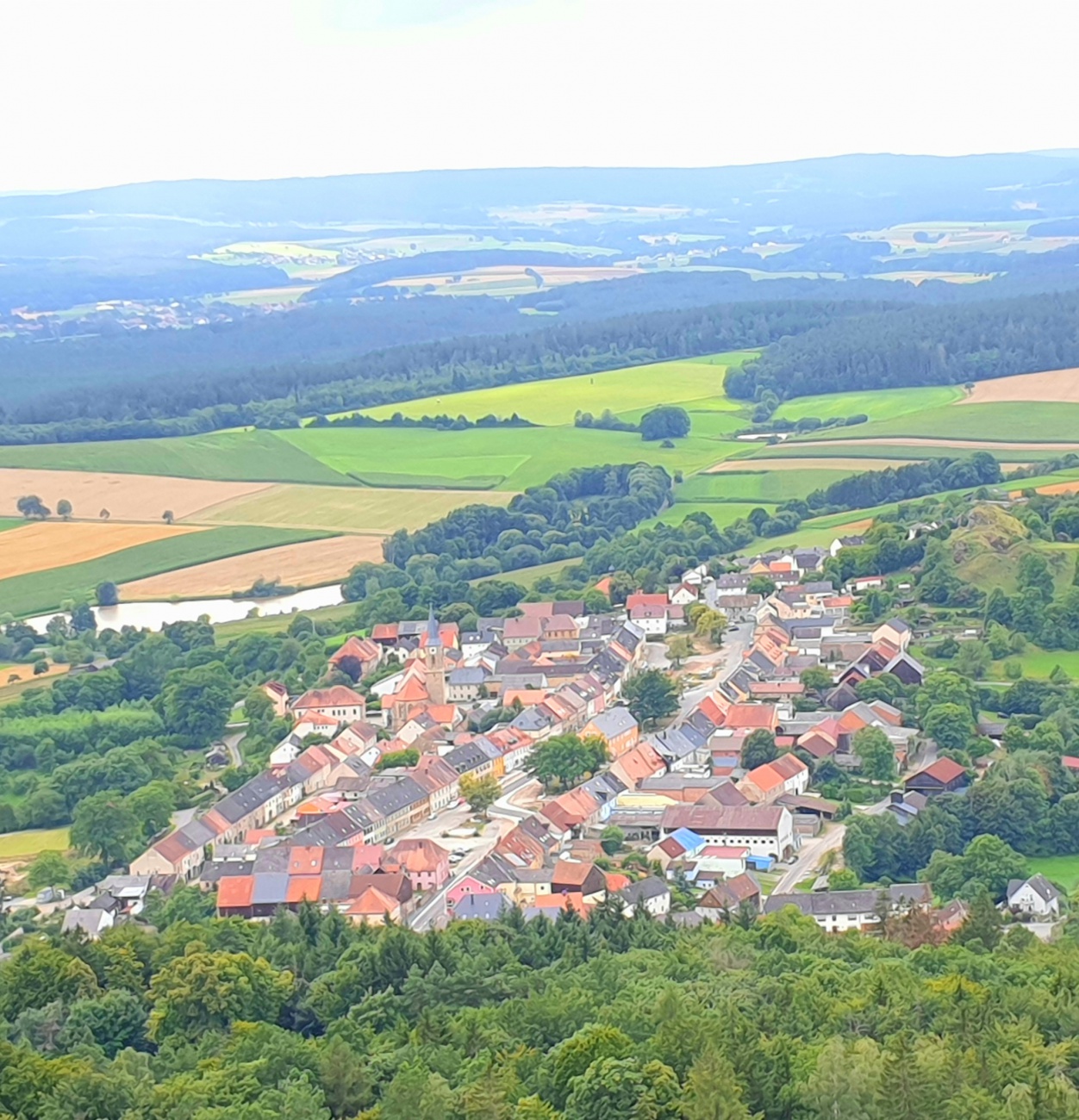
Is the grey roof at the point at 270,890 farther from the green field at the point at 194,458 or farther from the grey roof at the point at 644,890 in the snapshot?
the green field at the point at 194,458

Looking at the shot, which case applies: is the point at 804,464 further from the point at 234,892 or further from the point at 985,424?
the point at 234,892

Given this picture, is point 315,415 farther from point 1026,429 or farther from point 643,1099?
point 643,1099

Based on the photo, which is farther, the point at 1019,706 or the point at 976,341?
the point at 976,341

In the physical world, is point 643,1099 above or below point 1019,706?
above

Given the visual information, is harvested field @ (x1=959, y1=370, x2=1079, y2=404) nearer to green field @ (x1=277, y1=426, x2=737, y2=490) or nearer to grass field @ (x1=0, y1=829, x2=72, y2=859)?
green field @ (x1=277, y1=426, x2=737, y2=490)

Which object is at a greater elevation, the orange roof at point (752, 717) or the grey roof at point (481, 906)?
the grey roof at point (481, 906)

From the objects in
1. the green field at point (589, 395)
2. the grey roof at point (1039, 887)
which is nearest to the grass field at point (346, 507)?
the green field at point (589, 395)

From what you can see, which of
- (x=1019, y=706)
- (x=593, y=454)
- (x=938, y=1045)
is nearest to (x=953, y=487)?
(x=593, y=454)
